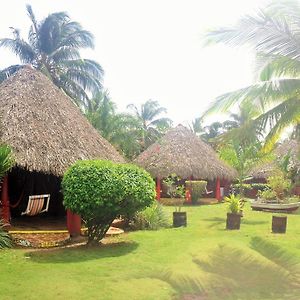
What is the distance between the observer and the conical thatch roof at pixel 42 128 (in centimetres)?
998

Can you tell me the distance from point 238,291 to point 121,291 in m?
1.74

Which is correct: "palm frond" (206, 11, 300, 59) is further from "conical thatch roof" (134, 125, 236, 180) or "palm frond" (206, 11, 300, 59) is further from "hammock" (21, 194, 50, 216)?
"conical thatch roof" (134, 125, 236, 180)

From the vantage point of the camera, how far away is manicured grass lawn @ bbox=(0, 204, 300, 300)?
19.4ft

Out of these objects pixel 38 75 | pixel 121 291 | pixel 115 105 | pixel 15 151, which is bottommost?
pixel 121 291

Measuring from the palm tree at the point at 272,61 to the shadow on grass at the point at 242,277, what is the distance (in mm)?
3078

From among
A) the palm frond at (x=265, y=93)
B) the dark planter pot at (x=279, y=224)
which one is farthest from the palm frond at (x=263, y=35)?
the dark planter pot at (x=279, y=224)

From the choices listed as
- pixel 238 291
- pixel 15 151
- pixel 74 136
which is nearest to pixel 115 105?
pixel 74 136

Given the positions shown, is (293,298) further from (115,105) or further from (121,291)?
(115,105)

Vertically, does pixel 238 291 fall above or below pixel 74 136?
below

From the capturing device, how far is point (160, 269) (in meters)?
7.22

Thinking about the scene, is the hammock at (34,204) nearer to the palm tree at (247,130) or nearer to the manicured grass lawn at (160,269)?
the manicured grass lawn at (160,269)

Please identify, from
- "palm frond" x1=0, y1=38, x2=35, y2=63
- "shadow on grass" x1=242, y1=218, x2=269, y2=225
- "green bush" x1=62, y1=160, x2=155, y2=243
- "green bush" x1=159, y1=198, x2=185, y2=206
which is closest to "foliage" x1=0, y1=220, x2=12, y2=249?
"green bush" x1=62, y1=160, x2=155, y2=243

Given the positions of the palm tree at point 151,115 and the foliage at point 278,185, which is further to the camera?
the palm tree at point 151,115

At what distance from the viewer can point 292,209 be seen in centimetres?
1819
